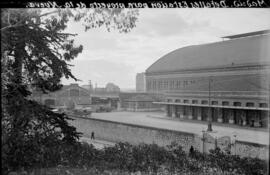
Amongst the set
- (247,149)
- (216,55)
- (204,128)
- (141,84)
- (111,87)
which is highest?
(216,55)

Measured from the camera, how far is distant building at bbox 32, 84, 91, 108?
14972 millimetres

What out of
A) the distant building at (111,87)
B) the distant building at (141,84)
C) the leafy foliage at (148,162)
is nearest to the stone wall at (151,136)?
the leafy foliage at (148,162)

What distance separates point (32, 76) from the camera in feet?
26.8

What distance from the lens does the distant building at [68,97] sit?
49.1 feet

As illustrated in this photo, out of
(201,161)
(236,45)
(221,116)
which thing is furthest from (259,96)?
(201,161)

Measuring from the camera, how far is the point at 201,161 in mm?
7832

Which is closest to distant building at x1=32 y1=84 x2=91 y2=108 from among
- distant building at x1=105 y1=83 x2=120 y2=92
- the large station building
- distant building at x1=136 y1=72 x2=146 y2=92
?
the large station building

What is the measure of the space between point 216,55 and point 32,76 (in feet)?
111

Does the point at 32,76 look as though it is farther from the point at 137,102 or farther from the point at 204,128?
the point at 137,102

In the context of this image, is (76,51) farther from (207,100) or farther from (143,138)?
(207,100)

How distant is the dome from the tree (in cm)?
2740

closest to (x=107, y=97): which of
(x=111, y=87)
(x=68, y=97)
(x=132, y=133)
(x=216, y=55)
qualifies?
(x=111, y=87)

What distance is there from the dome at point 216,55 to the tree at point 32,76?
27.4 m

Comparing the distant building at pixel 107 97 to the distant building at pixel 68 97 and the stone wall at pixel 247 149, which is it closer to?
the distant building at pixel 68 97
